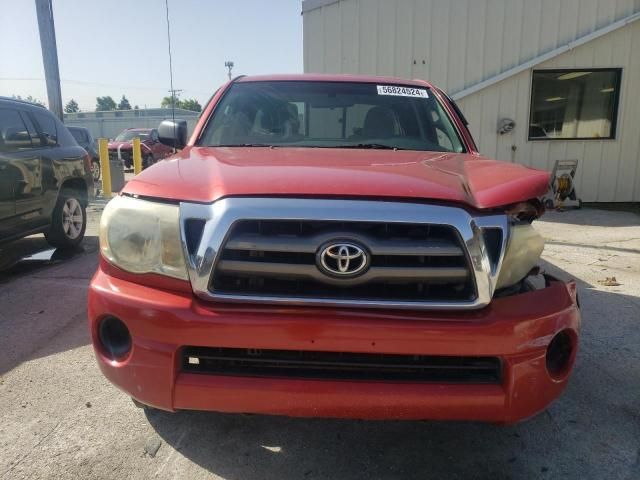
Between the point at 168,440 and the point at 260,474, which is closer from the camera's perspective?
the point at 260,474

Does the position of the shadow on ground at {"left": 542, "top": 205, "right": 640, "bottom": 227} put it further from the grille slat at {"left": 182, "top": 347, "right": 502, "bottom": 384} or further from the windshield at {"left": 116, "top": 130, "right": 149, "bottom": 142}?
the windshield at {"left": 116, "top": 130, "right": 149, "bottom": 142}

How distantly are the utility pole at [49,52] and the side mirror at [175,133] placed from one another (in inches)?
366

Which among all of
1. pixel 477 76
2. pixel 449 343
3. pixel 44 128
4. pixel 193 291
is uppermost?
pixel 477 76

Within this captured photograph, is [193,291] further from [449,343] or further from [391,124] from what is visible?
[391,124]

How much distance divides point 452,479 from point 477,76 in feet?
26.5

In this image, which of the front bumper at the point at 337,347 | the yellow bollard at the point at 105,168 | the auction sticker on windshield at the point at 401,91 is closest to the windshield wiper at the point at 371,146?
the auction sticker on windshield at the point at 401,91

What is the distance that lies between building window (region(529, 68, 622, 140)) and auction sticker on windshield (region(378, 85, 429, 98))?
6377mm

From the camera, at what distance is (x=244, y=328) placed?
5.54 ft

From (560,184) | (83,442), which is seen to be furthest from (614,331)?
(560,184)

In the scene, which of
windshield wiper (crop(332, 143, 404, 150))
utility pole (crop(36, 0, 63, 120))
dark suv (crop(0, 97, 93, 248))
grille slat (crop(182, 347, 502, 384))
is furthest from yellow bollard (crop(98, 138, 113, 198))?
grille slat (crop(182, 347, 502, 384))

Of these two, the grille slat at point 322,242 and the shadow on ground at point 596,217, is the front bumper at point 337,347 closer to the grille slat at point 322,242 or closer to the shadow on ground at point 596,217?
the grille slat at point 322,242

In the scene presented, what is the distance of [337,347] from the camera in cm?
169

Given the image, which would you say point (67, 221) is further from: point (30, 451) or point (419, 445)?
point (419, 445)

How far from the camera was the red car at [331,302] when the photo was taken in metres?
1.70
